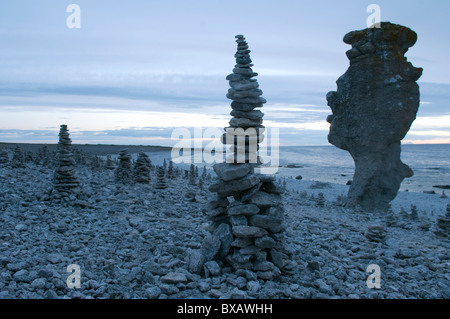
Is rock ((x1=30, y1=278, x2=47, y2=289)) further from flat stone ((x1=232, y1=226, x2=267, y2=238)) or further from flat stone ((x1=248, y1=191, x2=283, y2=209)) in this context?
flat stone ((x1=248, y1=191, x2=283, y2=209))

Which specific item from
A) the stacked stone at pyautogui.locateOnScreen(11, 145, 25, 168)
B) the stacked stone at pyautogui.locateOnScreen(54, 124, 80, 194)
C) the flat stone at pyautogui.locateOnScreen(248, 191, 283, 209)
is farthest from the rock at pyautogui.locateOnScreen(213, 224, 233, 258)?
the stacked stone at pyautogui.locateOnScreen(11, 145, 25, 168)

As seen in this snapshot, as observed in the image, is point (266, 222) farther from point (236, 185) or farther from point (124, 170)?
point (124, 170)

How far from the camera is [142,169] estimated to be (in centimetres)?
2056

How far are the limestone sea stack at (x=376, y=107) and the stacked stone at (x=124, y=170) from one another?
13.6 metres

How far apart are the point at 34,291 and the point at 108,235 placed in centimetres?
399

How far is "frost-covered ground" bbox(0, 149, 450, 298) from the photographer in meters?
7.50

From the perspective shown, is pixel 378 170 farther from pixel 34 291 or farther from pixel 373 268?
pixel 34 291

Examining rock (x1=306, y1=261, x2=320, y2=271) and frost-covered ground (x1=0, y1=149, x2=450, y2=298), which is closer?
frost-covered ground (x1=0, y1=149, x2=450, y2=298)

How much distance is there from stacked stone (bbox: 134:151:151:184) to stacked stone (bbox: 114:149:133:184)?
56cm

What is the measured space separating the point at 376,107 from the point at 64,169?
58.4 ft

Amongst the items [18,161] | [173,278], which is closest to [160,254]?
[173,278]

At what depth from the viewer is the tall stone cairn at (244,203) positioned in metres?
8.46

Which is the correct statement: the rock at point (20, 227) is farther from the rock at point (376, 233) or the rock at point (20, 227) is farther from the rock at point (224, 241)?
the rock at point (376, 233)
